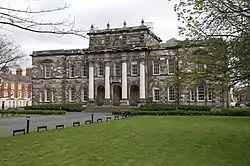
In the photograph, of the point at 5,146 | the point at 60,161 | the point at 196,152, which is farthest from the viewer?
the point at 5,146

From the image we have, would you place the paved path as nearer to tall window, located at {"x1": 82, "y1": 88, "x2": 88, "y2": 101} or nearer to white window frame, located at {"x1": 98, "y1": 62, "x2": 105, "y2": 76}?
white window frame, located at {"x1": 98, "y1": 62, "x2": 105, "y2": 76}

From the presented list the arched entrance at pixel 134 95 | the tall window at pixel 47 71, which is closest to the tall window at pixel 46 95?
the tall window at pixel 47 71

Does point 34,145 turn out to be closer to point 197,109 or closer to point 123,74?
point 197,109

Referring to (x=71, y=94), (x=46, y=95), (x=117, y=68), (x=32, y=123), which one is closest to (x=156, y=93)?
(x=117, y=68)

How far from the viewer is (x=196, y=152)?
1148 centimetres

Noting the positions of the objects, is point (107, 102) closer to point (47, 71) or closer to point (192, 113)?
point (47, 71)

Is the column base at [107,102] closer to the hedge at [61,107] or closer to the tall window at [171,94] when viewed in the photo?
the hedge at [61,107]

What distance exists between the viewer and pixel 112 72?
52.1 meters

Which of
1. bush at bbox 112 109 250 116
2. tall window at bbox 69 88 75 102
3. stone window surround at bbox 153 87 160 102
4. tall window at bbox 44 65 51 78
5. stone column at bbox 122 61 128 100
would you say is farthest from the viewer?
tall window at bbox 44 65 51 78

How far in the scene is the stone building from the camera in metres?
49.1

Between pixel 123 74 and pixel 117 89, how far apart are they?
3.45 metres

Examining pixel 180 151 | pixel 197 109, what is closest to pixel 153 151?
pixel 180 151

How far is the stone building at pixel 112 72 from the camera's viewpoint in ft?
161

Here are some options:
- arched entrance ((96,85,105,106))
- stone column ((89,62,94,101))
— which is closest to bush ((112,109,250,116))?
stone column ((89,62,94,101))
